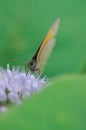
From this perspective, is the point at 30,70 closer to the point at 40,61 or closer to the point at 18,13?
the point at 40,61

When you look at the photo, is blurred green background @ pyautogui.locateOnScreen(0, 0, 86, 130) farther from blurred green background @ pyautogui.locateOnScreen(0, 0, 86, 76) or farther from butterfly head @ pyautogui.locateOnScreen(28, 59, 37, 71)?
butterfly head @ pyautogui.locateOnScreen(28, 59, 37, 71)

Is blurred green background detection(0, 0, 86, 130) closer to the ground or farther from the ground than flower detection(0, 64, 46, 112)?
farther from the ground

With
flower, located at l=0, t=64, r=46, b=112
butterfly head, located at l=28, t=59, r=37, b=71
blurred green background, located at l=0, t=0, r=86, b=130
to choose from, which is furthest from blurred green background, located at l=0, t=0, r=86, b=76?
flower, located at l=0, t=64, r=46, b=112

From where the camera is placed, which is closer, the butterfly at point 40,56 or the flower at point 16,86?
the flower at point 16,86

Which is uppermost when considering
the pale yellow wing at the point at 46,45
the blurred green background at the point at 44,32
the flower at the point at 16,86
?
the blurred green background at the point at 44,32

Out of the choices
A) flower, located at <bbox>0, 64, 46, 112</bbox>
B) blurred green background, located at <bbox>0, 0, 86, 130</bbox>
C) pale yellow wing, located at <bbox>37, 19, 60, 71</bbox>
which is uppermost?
blurred green background, located at <bbox>0, 0, 86, 130</bbox>

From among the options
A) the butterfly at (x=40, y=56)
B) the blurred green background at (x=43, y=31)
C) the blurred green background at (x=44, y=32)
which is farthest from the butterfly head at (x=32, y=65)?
the blurred green background at (x=43, y=31)

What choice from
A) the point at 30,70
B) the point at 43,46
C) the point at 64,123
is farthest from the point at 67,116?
the point at 30,70

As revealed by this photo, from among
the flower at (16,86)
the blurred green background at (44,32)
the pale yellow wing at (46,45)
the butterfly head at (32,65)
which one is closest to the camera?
the flower at (16,86)

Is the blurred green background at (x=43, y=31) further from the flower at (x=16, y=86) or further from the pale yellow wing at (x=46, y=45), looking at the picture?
the flower at (x=16, y=86)

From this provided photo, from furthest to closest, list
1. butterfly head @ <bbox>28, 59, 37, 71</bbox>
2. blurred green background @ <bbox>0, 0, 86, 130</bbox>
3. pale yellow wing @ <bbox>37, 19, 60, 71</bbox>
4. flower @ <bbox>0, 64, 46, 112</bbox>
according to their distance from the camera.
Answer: blurred green background @ <bbox>0, 0, 86, 130</bbox>, butterfly head @ <bbox>28, 59, 37, 71</bbox>, pale yellow wing @ <bbox>37, 19, 60, 71</bbox>, flower @ <bbox>0, 64, 46, 112</bbox>
